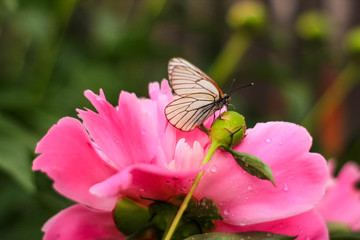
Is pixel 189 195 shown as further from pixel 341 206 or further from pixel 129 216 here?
pixel 341 206

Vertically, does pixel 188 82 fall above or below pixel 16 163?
above

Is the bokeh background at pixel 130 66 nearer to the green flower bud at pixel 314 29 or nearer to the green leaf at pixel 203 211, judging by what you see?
the green flower bud at pixel 314 29

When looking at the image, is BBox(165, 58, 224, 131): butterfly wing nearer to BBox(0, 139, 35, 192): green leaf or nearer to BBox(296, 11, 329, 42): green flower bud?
BBox(0, 139, 35, 192): green leaf

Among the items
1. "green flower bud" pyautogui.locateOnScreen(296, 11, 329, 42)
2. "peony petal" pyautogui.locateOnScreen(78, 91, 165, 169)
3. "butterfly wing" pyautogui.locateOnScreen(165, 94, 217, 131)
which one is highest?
"green flower bud" pyautogui.locateOnScreen(296, 11, 329, 42)

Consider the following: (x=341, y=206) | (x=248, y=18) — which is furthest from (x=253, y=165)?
(x=248, y=18)

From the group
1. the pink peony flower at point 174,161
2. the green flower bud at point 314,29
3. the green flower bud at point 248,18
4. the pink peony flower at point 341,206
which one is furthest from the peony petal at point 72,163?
the green flower bud at point 314,29

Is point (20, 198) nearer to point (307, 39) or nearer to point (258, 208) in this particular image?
point (258, 208)

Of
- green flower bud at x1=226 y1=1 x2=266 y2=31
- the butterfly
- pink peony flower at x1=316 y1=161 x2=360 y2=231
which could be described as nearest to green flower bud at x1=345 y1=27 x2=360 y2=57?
green flower bud at x1=226 y1=1 x2=266 y2=31
